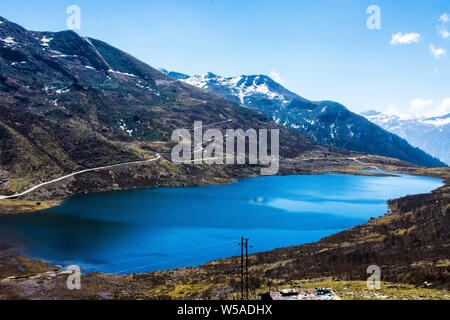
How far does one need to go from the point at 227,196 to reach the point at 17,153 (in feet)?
267

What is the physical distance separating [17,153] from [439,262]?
135098 mm

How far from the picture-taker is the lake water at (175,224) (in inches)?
2562

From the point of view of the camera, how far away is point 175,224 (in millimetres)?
90375

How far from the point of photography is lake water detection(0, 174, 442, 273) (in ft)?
213

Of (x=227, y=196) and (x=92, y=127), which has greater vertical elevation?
(x=92, y=127)

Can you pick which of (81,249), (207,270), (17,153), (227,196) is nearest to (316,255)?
(207,270)
